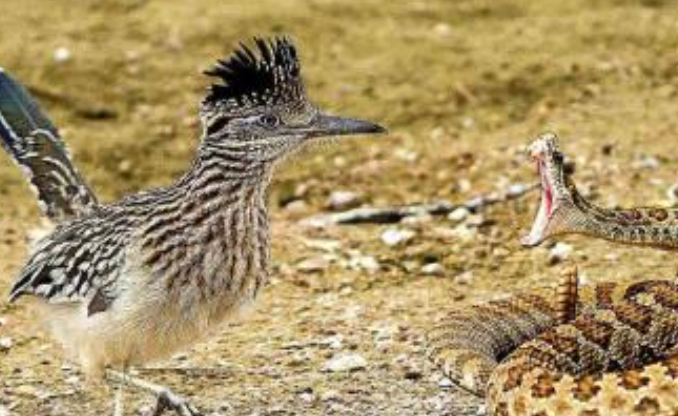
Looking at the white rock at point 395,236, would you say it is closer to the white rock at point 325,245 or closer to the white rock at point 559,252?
the white rock at point 325,245

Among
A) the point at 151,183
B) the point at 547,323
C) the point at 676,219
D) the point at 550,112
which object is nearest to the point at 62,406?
the point at 547,323

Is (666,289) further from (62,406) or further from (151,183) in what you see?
(151,183)

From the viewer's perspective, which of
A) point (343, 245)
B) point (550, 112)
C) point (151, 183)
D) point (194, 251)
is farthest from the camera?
point (550, 112)

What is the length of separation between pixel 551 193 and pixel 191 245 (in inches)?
68.3

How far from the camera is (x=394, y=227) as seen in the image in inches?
465

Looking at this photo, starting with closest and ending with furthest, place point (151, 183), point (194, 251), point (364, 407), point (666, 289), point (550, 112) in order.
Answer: point (194, 251) → point (364, 407) → point (666, 289) → point (151, 183) → point (550, 112)

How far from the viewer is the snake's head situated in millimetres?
8617

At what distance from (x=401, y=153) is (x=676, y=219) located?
4103 mm

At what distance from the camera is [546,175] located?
8672 millimetres

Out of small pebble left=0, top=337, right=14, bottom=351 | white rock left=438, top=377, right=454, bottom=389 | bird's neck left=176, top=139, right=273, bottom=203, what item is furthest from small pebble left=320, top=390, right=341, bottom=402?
small pebble left=0, top=337, right=14, bottom=351

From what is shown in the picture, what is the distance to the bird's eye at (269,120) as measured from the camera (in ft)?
27.0

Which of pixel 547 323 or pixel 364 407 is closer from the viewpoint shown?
pixel 364 407

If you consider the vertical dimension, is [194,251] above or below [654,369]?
above

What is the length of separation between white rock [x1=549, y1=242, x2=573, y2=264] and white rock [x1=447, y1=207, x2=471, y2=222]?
0.81 meters
